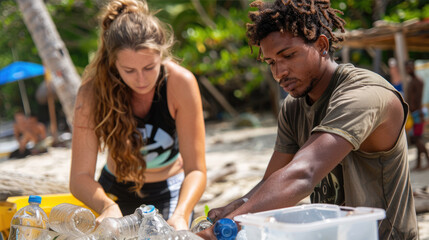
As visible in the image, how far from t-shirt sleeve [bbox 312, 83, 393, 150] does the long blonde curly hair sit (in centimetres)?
122

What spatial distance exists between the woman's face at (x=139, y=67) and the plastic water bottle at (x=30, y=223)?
842mm

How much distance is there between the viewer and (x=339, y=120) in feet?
5.09

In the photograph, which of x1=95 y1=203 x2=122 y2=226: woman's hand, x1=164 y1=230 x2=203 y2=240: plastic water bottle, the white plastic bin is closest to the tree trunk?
x1=95 y1=203 x2=122 y2=226: woman's hand

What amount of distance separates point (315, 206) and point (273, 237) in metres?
0.28

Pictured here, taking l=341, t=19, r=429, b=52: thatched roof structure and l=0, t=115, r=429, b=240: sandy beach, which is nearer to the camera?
l=0, t=115, r=429, b=240: sandy beach

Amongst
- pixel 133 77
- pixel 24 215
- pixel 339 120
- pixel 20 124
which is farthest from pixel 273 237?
pixel 20 124

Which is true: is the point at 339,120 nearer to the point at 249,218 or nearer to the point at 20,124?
the point at 249,218

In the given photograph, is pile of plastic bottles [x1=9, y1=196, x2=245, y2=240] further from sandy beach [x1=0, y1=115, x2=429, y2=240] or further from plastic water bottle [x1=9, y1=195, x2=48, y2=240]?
sandy beach [x1=0, y1=115, x2=429, y2=240]

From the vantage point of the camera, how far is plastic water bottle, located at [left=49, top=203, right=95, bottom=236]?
6.22ft

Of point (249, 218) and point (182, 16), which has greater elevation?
point (249, 218)

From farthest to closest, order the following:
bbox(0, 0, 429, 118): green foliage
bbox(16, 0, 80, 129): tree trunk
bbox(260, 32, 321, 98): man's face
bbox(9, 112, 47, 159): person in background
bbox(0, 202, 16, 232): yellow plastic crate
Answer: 1. bbox(0, 0, 429, 118): green foliage
2. bbox(9, 112, 47, 159): person in background
3. bbox(16, 0, 80, 129): tree trunk
4. bbox(0, 202, 16, 232): yellow plastic crate
5. bbox(260, 32, 321, 98): man's face

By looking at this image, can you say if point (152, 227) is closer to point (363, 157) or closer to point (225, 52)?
point (363, 157)

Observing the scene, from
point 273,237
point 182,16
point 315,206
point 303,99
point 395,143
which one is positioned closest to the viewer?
point 273,237

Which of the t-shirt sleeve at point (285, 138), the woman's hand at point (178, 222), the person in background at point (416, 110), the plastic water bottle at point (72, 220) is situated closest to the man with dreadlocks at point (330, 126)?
the t-shirt sleeve at point (285, 138)
